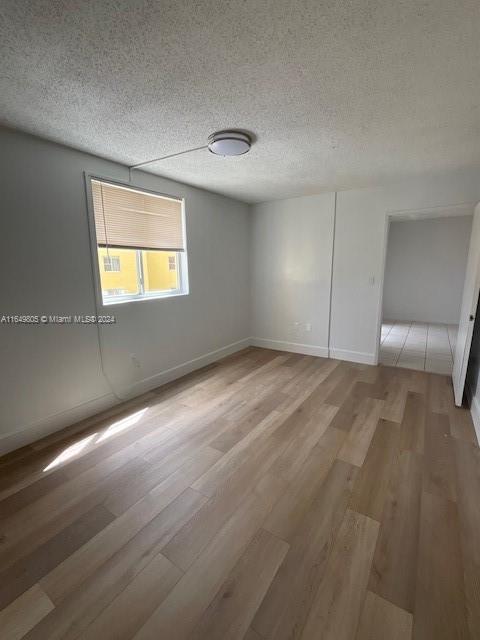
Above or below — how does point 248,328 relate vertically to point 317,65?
below

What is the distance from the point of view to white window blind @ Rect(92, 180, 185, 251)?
2752 mm

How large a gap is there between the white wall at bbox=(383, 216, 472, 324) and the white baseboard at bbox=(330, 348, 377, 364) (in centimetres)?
274

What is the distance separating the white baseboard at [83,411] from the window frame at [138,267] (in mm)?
941

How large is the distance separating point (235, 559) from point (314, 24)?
8.16 ft

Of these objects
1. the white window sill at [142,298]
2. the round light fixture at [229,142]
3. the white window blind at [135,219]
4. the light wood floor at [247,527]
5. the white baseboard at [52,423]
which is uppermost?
the round light fixture at [229,142]

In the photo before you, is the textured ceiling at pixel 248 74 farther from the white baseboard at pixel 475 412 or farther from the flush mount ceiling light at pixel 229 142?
the white baseboard at pixel 475 412

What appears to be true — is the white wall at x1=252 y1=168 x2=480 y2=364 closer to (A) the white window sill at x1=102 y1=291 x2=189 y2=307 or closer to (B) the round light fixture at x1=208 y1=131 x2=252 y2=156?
(A) the white window sill at x1=102 y1=291 x2=189 y2=307

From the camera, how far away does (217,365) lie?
4176mm

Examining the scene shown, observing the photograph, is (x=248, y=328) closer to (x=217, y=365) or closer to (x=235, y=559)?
(x=217, y=365)

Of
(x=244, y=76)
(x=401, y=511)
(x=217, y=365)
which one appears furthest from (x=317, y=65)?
(x=217, y=365)

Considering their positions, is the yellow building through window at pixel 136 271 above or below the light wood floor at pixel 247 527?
above

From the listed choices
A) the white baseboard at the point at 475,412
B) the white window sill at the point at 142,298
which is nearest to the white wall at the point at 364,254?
the white baseboard at the point at 475,412

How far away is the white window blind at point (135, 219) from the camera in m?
2.75

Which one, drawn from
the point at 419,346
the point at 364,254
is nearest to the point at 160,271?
the point at 364,254
